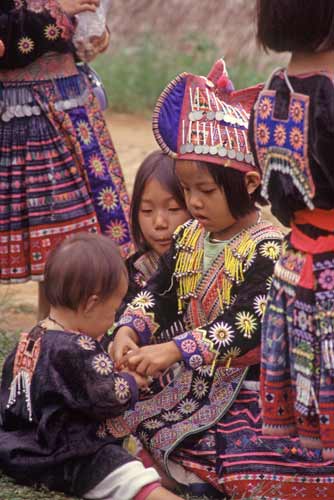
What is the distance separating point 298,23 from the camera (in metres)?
3.06

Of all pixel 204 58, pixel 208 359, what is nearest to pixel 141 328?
pixel 208 359

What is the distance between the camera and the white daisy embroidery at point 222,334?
12.6 ft

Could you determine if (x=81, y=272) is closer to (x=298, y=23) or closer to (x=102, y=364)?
(x=102, y=364)

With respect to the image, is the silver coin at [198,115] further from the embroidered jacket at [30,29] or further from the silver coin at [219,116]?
the embroidered jacket at [30,29]

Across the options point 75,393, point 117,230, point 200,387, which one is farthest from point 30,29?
point 75,393

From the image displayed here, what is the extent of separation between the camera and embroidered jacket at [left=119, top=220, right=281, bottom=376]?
3.84 metres

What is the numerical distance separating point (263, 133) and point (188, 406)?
50.3 inches

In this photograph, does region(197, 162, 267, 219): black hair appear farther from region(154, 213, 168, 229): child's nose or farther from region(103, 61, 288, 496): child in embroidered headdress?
region(154, 213, 168, 229): child's nose

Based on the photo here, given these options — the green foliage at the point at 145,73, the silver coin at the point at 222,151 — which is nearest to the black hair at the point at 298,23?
the silver coin at the point at 222,151

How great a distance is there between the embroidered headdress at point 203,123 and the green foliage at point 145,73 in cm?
702

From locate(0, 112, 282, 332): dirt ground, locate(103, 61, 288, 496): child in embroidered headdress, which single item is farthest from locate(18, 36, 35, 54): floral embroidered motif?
locate(0, 112, 282, 332): dirt ground

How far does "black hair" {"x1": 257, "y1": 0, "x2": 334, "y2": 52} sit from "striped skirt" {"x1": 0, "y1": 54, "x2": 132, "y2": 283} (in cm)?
Answer: 222

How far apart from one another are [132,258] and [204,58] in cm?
730

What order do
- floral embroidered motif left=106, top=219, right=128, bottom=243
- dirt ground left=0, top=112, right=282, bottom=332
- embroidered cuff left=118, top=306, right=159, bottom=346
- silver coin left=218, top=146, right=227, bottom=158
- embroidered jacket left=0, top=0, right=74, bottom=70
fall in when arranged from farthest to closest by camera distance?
dirt ground left=0, top=112, right=282, bottom=332, floral embroidered motif left=106, top=219, right=128, bottom=243, embroidered jacket left=0, top=0, right=74, bottom=70, embroidered cuff left=118, top=306, right=159, bottom=346, silver coin left=218, top=146, right=227, bottom=158
